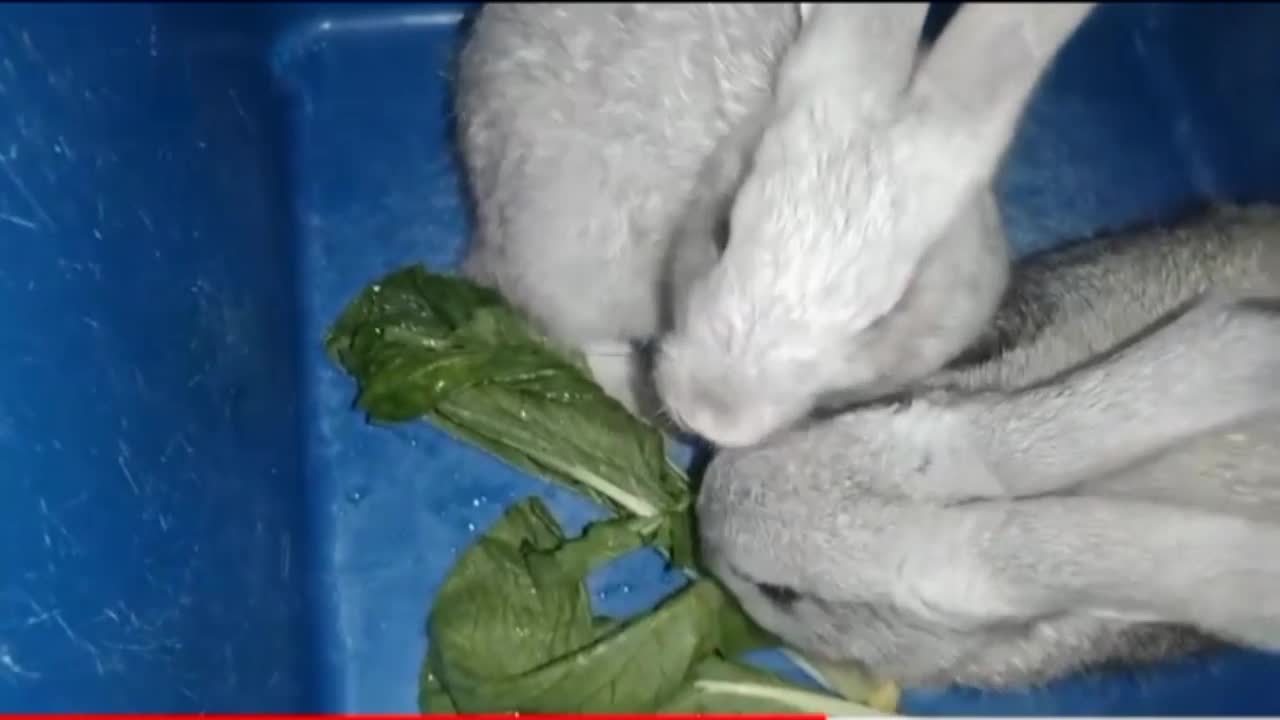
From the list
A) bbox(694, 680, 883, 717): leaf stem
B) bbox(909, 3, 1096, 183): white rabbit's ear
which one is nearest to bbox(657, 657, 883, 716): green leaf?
bbox(694, 680, 883, 717): leaf stem

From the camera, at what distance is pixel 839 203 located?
106 centimetres

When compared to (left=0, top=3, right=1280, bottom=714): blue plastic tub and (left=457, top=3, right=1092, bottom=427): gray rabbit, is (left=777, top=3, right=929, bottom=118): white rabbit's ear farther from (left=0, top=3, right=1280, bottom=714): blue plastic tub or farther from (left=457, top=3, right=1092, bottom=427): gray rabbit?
(left=0, top=3, right=1280, bottom=714): blue plastic tub

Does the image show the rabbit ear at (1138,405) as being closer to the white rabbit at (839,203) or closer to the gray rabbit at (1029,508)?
the gray rabbit at (1029,508)

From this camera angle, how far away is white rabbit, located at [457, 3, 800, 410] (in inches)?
53.4

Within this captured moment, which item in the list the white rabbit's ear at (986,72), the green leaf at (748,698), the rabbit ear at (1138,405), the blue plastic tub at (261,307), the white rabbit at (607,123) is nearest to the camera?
the white rabbit's ear at (986,72)

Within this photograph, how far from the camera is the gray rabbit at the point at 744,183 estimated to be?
3.43 ft

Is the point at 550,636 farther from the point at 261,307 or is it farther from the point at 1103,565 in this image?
the point at 1103,565

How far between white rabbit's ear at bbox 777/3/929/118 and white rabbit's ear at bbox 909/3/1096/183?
2cm

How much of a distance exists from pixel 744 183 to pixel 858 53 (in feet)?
0.44

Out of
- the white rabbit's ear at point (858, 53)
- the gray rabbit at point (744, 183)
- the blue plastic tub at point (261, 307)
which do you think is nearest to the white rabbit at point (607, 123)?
the gray rabbit at point (744, 183)

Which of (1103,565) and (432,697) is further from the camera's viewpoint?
(432,697)

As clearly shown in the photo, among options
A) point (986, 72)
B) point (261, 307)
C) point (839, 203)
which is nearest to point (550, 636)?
point (261, 307)

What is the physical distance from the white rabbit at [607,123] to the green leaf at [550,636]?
0.25 metres

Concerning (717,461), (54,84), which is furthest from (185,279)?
(717,461)
